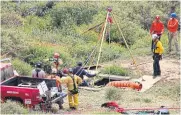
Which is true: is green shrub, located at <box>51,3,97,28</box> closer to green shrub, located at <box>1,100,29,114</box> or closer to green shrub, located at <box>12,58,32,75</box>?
green shrub, located at <box>12,58,32,75</box>

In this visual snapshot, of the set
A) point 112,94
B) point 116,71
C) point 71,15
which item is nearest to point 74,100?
point 112,94

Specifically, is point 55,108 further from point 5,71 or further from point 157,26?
point 157,26

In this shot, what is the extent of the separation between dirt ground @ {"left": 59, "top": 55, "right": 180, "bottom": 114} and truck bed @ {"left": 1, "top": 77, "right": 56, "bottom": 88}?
88cm

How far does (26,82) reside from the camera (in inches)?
531

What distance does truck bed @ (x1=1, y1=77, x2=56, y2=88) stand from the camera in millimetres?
13125

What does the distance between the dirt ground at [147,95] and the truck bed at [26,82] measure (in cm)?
88

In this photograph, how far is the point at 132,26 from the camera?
1013 inches

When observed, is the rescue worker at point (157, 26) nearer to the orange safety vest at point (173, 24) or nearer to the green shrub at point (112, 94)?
the orange safety vest at point (173, 24)

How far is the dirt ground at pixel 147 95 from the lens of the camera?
13828 millimetres


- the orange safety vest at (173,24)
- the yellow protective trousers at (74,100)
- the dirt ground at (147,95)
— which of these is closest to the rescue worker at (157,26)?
the orange safety vest at (173,24)

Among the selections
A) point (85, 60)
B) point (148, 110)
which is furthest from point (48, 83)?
point (85, 60)

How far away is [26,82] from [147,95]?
4316 mm

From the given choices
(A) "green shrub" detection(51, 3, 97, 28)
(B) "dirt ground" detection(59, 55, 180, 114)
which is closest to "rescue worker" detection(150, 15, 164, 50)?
(B) "dirt ground" detection(59, 55, 180, 114)

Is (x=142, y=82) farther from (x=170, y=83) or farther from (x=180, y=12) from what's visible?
(x=180, y=12)
